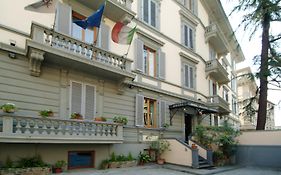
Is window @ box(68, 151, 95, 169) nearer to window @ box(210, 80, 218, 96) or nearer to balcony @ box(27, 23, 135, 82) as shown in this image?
balcony @ box(27, 23, 135, 82)

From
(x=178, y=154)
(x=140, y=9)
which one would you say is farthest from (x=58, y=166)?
(x=140, y=9)

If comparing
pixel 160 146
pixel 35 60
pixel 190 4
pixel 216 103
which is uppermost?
pixel 190 4

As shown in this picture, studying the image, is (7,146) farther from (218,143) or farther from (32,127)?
(218,143)

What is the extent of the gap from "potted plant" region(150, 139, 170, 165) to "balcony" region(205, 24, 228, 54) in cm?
1283

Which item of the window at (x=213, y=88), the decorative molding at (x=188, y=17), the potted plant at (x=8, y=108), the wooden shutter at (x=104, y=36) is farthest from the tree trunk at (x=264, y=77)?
the potted plant at (x=8, y=108)

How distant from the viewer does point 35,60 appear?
1021 cm

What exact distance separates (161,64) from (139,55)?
226 centimetres

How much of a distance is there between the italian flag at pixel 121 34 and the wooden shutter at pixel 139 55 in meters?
1.80

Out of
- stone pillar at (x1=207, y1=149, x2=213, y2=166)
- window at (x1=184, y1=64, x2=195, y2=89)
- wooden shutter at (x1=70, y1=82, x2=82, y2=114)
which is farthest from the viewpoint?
window at (x1=184, y1=64, x2=195, y2=89)

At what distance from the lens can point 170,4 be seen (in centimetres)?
1931

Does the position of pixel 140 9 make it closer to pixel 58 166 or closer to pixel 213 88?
pixel 58 166

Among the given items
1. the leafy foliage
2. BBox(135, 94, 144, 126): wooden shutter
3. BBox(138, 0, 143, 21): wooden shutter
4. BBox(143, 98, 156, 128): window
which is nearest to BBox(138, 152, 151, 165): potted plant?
BBox(135, 94, 144, 126): wooden shutter

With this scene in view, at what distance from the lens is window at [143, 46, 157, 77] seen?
53.5ft

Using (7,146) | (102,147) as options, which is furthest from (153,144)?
(7,146)
